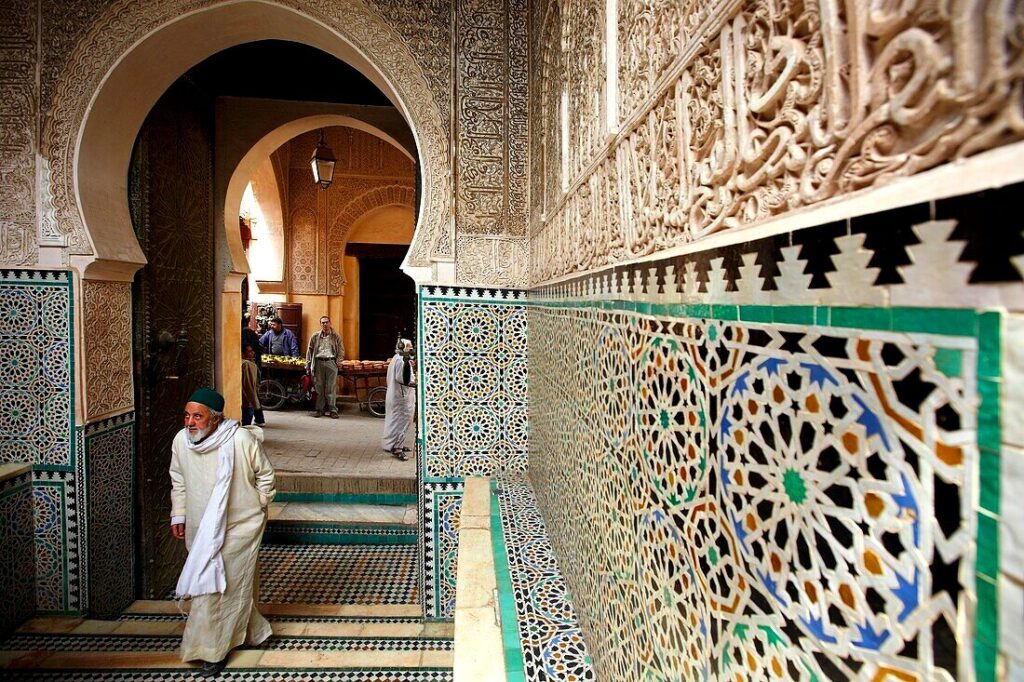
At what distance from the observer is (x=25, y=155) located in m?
2.36

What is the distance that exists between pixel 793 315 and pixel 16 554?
325cm

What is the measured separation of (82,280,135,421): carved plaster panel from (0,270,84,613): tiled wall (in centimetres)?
7

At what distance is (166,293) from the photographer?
3.08 meters

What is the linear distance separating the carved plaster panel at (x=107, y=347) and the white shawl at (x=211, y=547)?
2.35 feet

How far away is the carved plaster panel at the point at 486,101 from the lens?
2.50 metres

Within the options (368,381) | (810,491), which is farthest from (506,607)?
(368,381)

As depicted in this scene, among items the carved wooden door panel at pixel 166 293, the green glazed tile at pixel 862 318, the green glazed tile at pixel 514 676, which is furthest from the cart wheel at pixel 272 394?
the green glazed tile at pixel 862 318

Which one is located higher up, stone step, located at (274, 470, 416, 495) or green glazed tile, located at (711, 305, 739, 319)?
green glazed tile, located at (711, 305, 739, 319)

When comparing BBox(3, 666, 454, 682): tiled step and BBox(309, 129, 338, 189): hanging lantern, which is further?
BBox(309, 129, 338, 189): hanging lantern

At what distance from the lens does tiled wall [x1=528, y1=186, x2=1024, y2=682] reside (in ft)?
0.80

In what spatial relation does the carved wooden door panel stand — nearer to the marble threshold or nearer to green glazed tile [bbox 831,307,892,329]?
the marble threshold

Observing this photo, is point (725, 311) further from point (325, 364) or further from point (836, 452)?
point (325, 364)

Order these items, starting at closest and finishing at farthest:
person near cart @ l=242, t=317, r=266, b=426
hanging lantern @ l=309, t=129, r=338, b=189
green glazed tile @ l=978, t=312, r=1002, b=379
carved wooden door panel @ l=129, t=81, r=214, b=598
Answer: green glazed tile @ l=978, t=312, r=1002, b=379 → carved wooden door panel @ l=129, t=81, r=214, b=598 → hanging lantern @ l=309, t=129, r=338, b=189 → person near cart @ l=242, t=317, r=266, b=426

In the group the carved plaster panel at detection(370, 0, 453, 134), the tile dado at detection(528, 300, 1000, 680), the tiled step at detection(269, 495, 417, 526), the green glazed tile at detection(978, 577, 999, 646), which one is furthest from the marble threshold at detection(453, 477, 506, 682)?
the tiled step at detection(269, 495, 417, 526)
